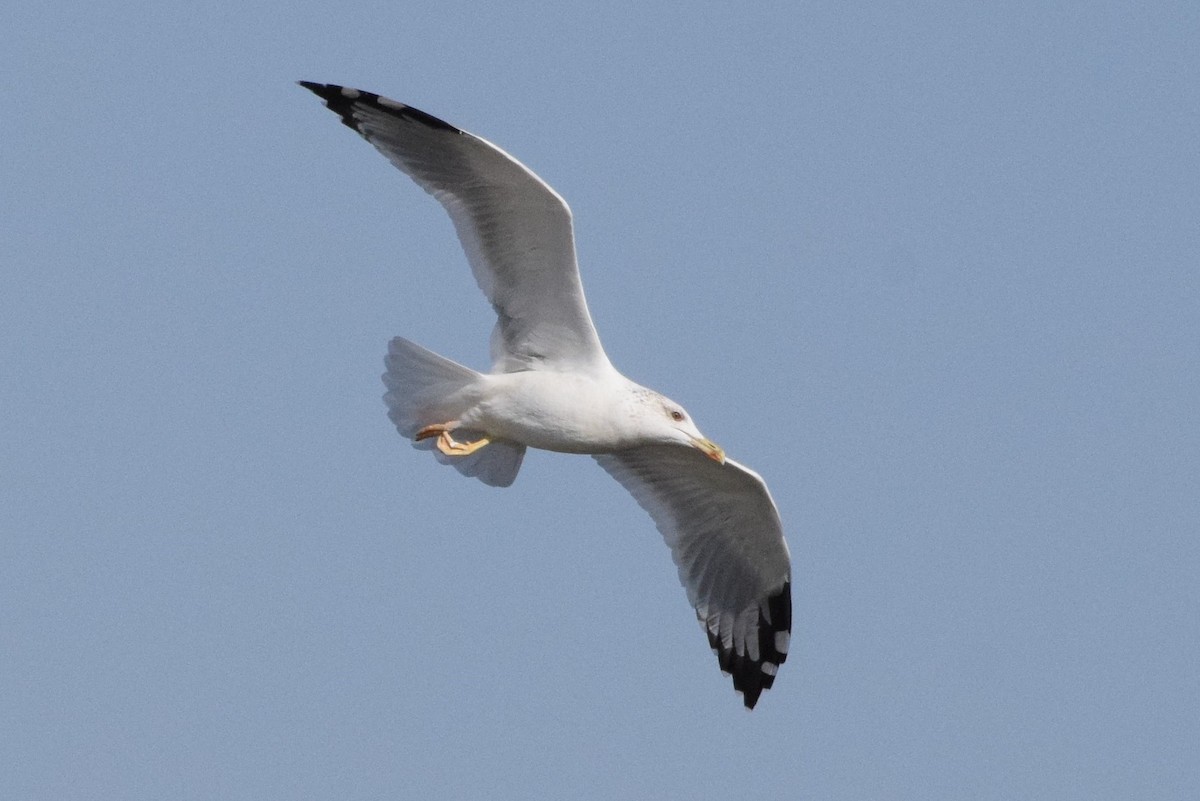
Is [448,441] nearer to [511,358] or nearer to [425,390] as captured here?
[425,390]

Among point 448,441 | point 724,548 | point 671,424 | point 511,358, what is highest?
point 511,358

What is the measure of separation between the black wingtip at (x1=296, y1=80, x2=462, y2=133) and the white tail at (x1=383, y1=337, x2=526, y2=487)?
3.72ft

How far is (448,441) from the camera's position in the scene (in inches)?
382

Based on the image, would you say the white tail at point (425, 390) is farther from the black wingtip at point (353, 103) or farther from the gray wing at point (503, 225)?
the black wingtip at point (353, 103)

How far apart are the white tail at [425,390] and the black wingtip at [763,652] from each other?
1845 millimetres

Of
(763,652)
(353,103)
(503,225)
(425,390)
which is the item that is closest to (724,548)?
(763,652)

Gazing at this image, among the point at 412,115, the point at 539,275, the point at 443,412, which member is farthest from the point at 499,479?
the point at 412,115

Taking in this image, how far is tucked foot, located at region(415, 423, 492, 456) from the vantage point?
381 inches

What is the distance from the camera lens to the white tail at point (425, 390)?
955 centimetres

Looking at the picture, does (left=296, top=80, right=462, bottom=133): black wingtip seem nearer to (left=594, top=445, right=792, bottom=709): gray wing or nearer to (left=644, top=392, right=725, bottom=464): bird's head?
(left=644, top=392, right=725, bottom=464): bird's head

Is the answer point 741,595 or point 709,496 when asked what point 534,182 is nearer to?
point 709,496

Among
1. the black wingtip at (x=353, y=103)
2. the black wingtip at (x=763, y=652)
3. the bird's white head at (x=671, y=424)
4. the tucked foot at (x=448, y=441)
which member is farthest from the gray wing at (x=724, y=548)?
the black wingtip at (x=353, y=103)

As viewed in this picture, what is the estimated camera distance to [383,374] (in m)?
9.73

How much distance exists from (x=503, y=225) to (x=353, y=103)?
0.98m
